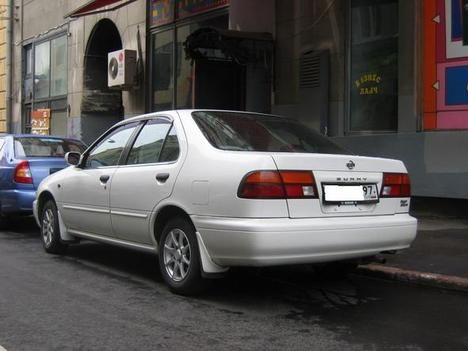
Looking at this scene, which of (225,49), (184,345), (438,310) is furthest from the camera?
(225,49)

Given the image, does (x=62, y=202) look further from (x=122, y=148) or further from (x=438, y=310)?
(x=438, y=310)

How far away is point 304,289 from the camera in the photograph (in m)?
5.84

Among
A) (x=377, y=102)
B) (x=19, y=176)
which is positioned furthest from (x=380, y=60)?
(x=19, y=176)

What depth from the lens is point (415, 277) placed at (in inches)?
237

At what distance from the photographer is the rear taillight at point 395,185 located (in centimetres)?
533

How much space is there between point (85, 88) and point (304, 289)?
15124 millimetres

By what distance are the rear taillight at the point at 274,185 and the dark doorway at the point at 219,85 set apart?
9381 millimetres

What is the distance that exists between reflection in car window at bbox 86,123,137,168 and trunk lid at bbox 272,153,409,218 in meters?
2.10

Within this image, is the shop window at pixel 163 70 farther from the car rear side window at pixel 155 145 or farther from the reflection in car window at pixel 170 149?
the reflection in car window at pixel 170 149

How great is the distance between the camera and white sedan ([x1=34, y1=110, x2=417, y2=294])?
4719mm

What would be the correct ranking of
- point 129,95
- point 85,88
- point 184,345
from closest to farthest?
point 184,345 < point 129,95 < point 85,88

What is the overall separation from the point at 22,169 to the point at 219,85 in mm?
6427

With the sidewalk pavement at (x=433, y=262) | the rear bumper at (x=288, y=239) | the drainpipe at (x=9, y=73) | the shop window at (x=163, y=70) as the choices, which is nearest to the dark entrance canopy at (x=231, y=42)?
the shop window at (x=163, y=70)

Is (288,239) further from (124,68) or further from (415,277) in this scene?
(124,68)
